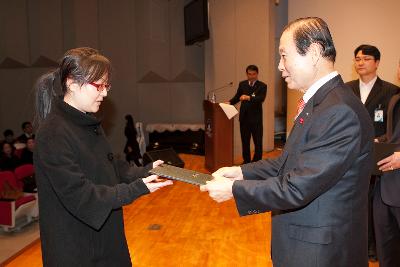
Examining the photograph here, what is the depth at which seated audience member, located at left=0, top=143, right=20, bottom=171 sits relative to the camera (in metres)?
5.93

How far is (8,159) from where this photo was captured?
600 cm

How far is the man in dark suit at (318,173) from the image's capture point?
1362 mm

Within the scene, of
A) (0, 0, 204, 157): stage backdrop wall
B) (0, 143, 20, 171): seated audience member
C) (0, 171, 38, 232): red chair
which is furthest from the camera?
(0, 0, 204, 157): stage backdrop wall

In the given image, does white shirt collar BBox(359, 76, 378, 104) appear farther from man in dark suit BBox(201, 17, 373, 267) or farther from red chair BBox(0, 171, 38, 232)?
red chair BBox(0, 171, 38, 232)

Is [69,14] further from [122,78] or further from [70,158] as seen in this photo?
[70,158]

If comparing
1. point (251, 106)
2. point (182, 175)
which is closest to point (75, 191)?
point (182, 175)

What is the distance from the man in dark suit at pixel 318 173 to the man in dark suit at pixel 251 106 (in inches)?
178

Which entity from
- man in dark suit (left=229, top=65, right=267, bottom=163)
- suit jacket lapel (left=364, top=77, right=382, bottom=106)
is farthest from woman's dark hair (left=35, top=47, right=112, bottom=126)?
man in dark suit (left=229, top=65, right=267, bottom=163)

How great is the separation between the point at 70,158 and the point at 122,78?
8.00m

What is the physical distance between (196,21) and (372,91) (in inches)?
210

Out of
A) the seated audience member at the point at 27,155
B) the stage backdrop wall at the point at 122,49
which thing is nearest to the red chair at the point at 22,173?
the seated audience member at the point at 27,155

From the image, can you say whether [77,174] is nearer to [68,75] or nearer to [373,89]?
[68,75]

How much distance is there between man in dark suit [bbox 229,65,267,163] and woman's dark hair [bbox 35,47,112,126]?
4.48 m

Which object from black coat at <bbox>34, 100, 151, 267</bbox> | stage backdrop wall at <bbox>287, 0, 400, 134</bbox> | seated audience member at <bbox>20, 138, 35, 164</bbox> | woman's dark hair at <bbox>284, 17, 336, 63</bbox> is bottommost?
seated audience member at <bbox>20, 138, 35, 164</bbox>
